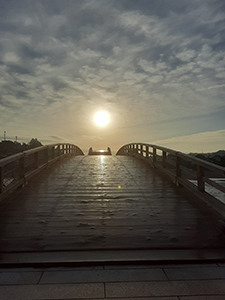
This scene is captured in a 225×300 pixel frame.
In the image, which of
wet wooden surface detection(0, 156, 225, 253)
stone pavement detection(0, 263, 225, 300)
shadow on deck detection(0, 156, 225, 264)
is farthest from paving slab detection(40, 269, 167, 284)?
wet wooden surface detection(0, 156, 225, 253)

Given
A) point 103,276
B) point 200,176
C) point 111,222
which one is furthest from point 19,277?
point 200,176

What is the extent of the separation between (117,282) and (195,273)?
99 centimetres

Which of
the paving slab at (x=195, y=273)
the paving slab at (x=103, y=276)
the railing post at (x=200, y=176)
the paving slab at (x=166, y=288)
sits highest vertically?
the railing post at (x=200, y=176)

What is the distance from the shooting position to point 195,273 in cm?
291

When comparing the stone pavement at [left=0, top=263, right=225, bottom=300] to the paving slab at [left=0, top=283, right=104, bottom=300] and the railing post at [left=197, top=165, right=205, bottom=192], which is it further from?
the railing post at [left=197, top=165, right=205, bottom=192]

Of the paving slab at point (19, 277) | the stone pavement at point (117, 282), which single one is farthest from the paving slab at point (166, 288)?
the paving slab at point (19, 277)

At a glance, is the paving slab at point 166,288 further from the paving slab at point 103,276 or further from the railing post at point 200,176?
the railing post at point 200,176

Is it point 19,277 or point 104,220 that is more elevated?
point 104,220

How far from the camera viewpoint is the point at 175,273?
2.90 m

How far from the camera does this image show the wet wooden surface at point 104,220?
3.73 metres

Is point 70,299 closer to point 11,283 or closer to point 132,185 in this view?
point 11,283

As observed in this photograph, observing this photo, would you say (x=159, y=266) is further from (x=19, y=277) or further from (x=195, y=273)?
(x=19, y=277)

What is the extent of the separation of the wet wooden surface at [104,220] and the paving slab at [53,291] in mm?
892

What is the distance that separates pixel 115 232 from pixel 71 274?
4.50 ft
